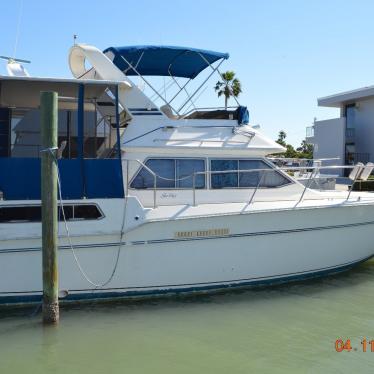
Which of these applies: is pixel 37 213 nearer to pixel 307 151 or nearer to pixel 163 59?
pixel 163 59

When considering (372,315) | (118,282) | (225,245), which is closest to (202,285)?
(225,245)

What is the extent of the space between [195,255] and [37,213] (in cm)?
247

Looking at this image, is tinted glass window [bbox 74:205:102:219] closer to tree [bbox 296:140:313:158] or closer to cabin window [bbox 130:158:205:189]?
cabin window [bbox 130:158:205:189]

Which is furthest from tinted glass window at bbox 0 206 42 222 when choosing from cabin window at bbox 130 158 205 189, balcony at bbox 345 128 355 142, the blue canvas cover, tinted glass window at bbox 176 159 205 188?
balcony at bbox 345 128 355 142

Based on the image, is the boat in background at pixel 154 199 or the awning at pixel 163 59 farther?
the awning at pixel 163 59

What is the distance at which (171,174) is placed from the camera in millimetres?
8211

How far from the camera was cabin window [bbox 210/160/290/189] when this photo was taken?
8.41m

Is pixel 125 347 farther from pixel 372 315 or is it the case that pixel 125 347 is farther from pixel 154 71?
pixel 154 71

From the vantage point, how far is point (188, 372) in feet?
17.7

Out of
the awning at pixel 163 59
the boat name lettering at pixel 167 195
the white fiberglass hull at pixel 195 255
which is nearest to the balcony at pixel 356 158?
the white fiberglass hull at pixel 195 255

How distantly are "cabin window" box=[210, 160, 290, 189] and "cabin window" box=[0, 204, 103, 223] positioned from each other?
2139mm

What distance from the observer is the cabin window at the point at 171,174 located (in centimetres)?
804

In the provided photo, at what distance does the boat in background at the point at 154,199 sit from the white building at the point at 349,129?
20.2 meters

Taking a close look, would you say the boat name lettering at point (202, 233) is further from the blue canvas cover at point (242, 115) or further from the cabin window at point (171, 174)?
the blue canvas cover at point (242, 115)
